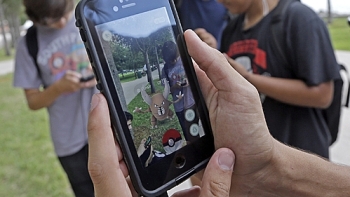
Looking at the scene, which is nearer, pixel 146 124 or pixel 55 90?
pixel 146 124

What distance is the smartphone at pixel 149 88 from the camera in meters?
0.79

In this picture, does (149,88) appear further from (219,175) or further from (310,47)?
(310,47)

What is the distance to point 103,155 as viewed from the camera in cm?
74

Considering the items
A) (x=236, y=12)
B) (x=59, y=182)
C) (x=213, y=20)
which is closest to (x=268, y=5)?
(x=236, y=12)

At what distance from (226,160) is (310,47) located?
630mm

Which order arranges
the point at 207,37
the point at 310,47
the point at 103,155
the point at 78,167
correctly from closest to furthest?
1. the point at 103,155
2. the point at 310,47
3. the point at 207,37
4. the point at 78,167

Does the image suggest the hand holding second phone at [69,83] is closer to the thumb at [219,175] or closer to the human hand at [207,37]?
the human hand at [207,37]

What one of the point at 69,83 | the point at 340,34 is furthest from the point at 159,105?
the point at 340,34

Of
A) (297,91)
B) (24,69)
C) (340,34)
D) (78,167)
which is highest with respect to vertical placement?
(24,69)

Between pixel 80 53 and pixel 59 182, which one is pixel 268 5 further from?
pixel 59 182

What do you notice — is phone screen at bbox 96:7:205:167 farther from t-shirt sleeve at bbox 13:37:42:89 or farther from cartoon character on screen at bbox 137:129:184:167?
Answer: t-shirt sleeve at bbox 13:37:42:89

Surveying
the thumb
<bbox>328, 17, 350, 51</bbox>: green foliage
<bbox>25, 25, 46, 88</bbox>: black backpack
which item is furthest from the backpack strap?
<bbox>328, 17, 350, 51</bbox>: green foliage

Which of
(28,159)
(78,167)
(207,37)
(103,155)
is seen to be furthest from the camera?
(28,159)

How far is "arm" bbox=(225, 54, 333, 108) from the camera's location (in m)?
1.30
